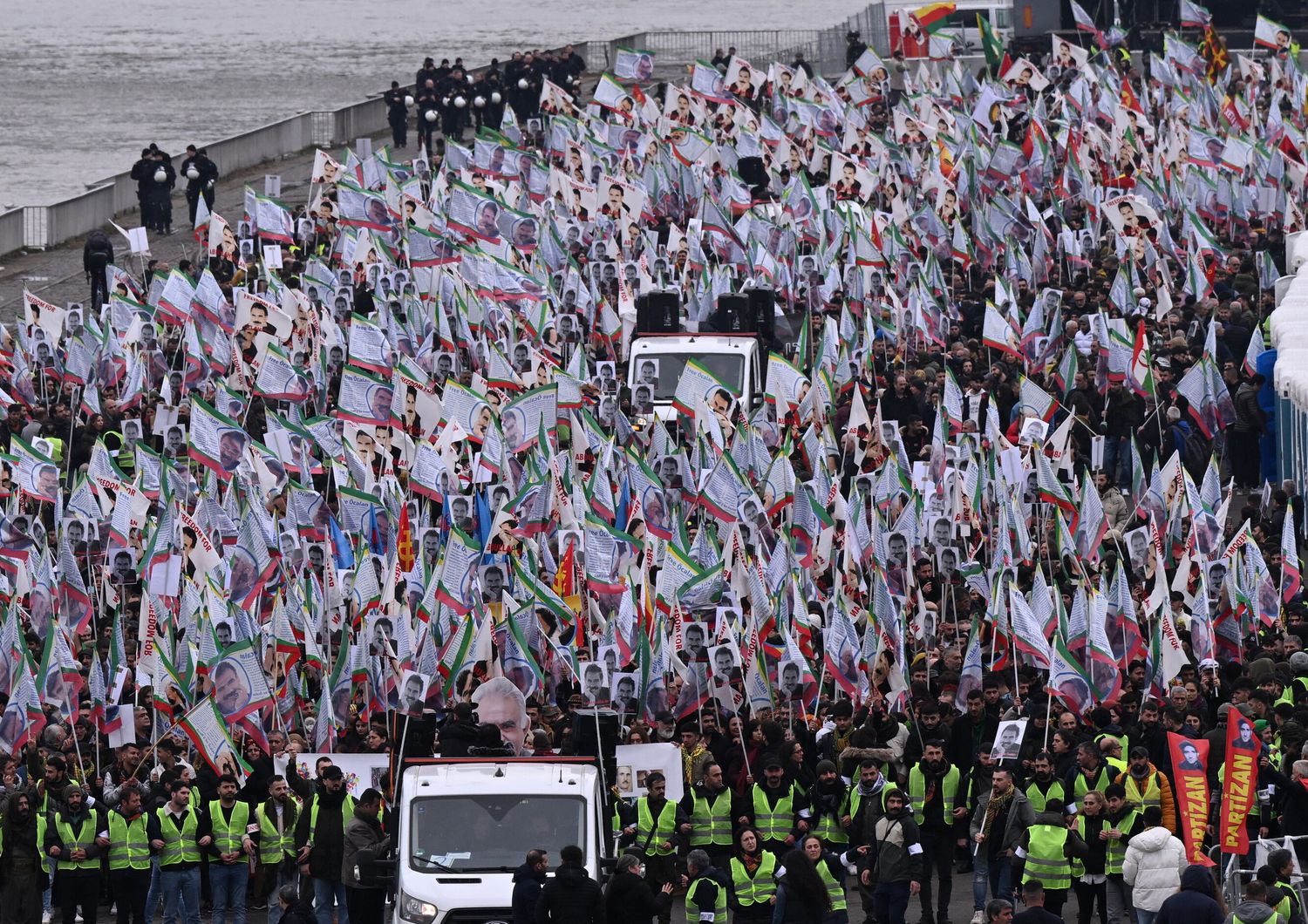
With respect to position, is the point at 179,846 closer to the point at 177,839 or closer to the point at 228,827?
the point at 177,839

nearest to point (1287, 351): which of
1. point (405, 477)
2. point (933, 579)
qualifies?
point (933, 579)

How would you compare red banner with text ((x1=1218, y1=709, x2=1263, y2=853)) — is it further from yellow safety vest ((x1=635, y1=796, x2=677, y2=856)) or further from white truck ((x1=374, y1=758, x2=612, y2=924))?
white truck ((x1=374, y1=758, x2=612, y2=924))

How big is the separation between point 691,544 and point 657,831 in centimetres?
523

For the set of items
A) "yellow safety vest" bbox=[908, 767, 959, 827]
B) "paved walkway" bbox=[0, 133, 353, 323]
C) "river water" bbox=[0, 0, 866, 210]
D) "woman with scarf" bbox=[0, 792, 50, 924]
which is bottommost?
"river water" bbox=[0, 0, 866, 210]

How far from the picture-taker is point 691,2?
136750 millimetres

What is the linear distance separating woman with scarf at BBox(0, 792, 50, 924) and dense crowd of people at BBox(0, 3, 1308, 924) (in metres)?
0.03

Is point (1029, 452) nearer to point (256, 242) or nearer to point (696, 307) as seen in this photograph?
point (696, 307)

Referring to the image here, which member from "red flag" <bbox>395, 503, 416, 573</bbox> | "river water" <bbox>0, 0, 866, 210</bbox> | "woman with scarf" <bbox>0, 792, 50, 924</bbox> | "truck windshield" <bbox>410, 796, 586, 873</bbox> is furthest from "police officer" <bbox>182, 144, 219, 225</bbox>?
"truck windshield" <bbox>410, 796, 586, 873</bbox>

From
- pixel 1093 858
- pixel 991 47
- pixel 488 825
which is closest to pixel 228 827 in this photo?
pixel 488 825

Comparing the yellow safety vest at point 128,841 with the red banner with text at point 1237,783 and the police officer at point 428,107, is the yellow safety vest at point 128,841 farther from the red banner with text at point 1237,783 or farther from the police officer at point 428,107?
the police officer at point 428,107

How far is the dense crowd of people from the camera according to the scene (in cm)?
1952

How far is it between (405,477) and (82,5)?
407 ft

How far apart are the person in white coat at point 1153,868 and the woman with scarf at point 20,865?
23.3ft

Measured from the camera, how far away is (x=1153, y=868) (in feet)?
58.1
